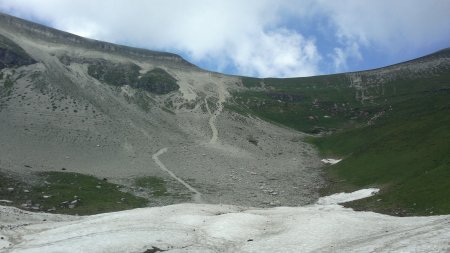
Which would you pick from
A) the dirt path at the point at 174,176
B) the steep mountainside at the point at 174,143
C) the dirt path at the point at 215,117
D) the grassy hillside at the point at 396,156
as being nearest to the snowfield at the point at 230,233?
the grassy hillside at the point at 396,156

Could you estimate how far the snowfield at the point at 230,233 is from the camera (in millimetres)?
36156

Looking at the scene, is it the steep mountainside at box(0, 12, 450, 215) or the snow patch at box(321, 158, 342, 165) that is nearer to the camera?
the steep mountainside at box(0, 12, 450, 215)

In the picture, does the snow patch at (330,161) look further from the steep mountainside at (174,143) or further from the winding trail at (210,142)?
the winding trail at (210,142)

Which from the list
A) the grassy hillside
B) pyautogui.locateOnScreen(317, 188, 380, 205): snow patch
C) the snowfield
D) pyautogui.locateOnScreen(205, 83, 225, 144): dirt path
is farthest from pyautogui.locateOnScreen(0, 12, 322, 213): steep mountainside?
the snowfield

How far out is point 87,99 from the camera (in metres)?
134

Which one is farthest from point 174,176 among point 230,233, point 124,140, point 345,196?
point 230,233

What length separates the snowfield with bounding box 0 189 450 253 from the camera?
119 feet

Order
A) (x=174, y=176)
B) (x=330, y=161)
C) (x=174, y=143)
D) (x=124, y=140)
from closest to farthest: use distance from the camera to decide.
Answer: (x=174, y=176) < (x=124, y=140) < (x=330, y=161) < (x=174, y=143)

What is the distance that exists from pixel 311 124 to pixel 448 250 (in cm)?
15410

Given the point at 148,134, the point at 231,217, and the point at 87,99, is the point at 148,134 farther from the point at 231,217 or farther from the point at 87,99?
the point at 231,217

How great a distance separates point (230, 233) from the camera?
42.3 metres

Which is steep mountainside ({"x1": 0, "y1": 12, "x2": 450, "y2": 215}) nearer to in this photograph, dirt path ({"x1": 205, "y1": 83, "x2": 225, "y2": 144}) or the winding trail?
the winding trail

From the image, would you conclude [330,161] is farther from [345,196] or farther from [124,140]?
[124,140]

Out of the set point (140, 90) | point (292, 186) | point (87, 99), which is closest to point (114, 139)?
point (87, 99)
